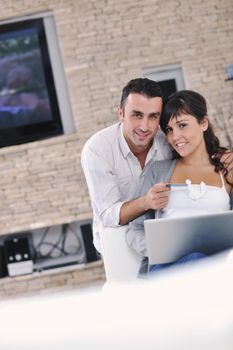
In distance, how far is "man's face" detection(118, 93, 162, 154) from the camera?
1931mm

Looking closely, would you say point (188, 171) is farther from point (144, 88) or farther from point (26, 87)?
point (26, 87)

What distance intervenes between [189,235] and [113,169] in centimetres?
55

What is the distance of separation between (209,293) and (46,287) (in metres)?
4.08

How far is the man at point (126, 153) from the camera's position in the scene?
1.93m

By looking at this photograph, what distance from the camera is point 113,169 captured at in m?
1.99

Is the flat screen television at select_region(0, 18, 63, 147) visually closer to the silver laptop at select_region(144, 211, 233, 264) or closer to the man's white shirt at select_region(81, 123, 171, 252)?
the man's white shirt at select_region(81, 123, 171, 252)

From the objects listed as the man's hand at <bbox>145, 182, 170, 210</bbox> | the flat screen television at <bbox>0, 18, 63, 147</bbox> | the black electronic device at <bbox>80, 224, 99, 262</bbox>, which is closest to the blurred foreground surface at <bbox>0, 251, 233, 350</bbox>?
the man's hand at <bbox>145, 182, 170, 210</bbox>

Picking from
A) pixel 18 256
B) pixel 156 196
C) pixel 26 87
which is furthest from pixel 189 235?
pixel 26 87

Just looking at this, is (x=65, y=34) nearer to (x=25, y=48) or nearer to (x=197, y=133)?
(x=25, y=48)

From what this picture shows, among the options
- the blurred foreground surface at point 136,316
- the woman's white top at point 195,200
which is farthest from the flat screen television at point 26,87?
the blurred foreground surface at point 136,316

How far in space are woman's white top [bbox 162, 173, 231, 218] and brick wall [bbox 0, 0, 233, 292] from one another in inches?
94.5

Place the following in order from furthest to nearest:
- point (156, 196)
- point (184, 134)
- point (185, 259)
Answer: point (184, 134) < point (156, 196) < point (185, 259)

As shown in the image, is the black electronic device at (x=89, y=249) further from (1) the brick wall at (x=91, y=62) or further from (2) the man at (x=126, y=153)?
(2) the man at (x=126, y=153)

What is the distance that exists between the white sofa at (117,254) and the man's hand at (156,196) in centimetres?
19
